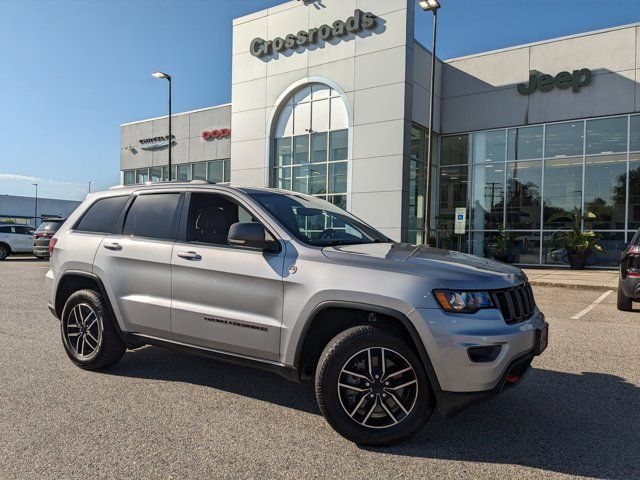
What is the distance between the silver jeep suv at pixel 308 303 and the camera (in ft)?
10.1

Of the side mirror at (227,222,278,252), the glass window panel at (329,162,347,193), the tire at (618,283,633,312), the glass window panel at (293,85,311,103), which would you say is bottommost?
the tire at (618,283,633,312)

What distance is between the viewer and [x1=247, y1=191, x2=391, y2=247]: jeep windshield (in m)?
3.87

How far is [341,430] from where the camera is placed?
3.25 meters

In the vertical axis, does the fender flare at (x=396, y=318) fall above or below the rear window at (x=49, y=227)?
below

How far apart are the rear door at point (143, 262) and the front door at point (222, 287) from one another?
0.13m

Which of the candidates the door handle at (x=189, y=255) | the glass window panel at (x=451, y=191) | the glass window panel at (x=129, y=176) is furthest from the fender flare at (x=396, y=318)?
the glass window panel at (x=129, y=176)

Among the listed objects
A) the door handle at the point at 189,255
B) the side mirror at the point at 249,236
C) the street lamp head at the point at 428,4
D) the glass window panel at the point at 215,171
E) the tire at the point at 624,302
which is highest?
the street lamp head at the point at 428,4

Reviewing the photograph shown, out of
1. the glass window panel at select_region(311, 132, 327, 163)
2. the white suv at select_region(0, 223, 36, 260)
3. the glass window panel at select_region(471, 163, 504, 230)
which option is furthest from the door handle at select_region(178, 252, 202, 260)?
the white suv at select_region(0, 223, 36, 260)

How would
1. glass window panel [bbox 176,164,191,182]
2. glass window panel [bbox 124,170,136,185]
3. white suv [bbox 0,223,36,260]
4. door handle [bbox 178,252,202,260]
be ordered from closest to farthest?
door handle [bbox 178,252,202,260] → white suv [bbox 0,223,36,260] → glass window panel [bbox 176,164,191,182] → glass window panel [bbox 124,170,136,185]

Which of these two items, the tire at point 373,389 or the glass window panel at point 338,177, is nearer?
the tire at point 373,389

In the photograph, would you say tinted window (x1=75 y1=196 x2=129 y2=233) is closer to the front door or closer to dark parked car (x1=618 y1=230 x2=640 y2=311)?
the front door

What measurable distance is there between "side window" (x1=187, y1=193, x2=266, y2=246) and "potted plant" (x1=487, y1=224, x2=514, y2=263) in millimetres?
16973

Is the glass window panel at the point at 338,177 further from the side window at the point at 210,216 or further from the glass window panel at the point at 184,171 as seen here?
the side window at the point at 210,216

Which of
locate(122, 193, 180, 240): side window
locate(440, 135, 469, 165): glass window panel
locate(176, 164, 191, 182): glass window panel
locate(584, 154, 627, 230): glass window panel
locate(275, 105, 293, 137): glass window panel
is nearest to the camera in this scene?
locate(122, 193, 180, 240): side window
